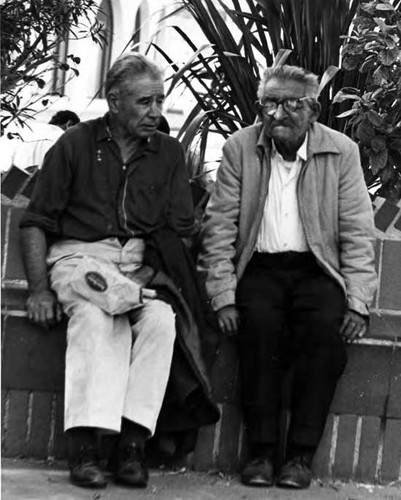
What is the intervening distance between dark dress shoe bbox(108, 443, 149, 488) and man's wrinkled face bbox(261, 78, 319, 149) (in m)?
1.29

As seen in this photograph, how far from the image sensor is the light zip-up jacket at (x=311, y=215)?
248 inches

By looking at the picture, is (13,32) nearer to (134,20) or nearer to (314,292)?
(314,292)

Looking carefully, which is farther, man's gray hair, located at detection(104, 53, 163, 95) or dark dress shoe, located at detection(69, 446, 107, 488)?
man's gray hair, located at detection(104, 53, 163, 95)

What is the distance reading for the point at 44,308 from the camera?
6.16 metres

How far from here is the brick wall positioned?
631cm

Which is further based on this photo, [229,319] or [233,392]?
[233,392]

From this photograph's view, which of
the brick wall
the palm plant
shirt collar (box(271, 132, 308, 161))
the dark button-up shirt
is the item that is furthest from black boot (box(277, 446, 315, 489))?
the palm plant

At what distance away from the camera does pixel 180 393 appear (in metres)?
6.14

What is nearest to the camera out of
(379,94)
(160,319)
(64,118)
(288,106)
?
(160,319)

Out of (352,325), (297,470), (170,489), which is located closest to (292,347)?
(352,325)

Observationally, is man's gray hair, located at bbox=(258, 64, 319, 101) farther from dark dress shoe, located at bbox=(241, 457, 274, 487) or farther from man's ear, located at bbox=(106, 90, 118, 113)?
dark dress shoe, located at bbox=(241, 457, 274, 487)

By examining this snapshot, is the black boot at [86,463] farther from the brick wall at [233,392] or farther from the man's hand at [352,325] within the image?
the man's hand at [352,325]

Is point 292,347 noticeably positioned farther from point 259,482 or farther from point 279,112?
point 279,112

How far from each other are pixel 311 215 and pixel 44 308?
1041mm
